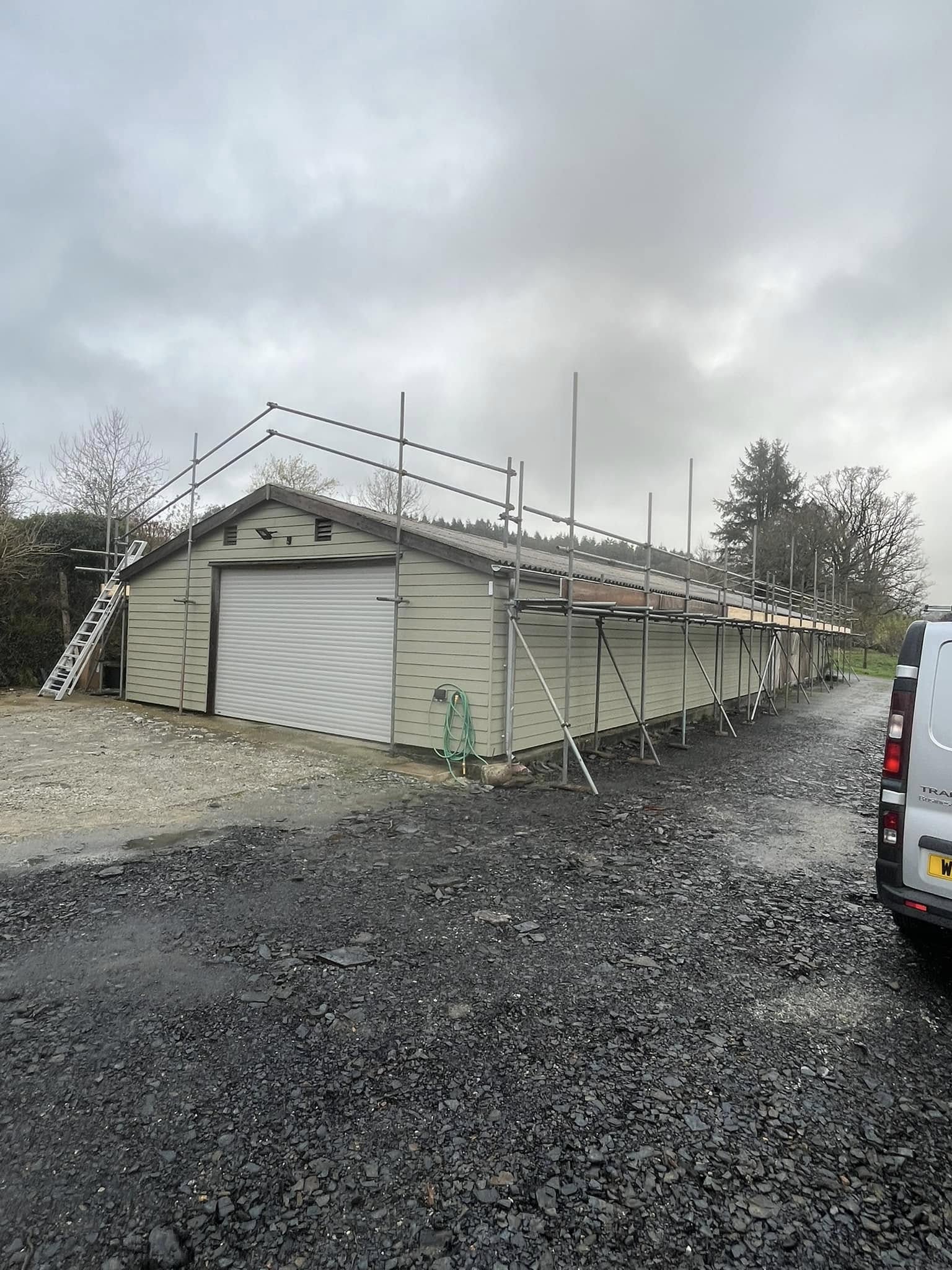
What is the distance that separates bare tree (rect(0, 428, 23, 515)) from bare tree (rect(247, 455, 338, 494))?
1108 cm

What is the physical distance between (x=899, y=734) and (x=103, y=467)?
23.1 m

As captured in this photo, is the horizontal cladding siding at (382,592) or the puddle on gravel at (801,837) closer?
the puddle on gravel at (801,837)

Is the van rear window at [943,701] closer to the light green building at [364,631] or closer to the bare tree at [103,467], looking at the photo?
the light green building at [364,631]

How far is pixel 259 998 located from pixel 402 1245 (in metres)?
1.41

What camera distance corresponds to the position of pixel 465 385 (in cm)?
2055

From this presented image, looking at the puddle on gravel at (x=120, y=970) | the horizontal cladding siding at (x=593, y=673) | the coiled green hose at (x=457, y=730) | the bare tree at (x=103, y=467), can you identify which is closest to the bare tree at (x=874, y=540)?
the horizontal cladding siding at (x=593, y=673)

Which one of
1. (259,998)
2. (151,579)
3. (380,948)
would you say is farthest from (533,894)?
(151,579)

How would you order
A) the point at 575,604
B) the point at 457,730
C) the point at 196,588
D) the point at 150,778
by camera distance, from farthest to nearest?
the point at 196,588 → the point at 457,730 → the point at 575,604 → the point at 150,778

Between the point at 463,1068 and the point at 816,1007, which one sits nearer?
the point at 463,1068

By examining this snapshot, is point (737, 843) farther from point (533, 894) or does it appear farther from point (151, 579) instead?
point (151, 579)

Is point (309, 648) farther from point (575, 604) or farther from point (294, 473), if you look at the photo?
point (294, 473)

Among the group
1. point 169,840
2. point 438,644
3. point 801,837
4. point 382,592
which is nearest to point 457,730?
point 438,644

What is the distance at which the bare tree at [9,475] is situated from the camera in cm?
1617

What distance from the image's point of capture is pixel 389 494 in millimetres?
28188
